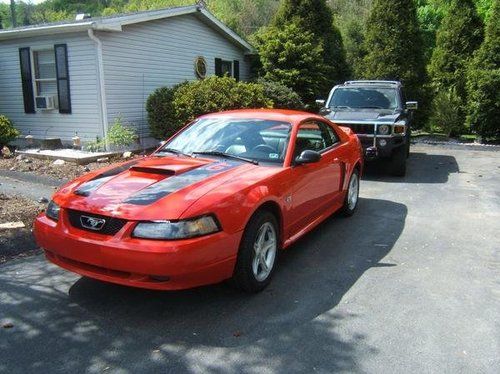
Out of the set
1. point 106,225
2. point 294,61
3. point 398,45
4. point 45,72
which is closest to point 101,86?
point 45,72

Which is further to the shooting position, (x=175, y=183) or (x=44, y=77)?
(x=44, y=77)

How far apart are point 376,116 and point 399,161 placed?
1.00 meters

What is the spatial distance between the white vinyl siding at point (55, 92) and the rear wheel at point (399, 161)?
705cm

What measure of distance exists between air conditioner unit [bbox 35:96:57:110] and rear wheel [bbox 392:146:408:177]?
28.2 feet

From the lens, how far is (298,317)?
3.70m

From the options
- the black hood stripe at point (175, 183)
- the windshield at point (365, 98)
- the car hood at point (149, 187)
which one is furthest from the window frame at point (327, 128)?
the windshield at point (365, 98)

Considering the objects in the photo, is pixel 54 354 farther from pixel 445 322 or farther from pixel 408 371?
pixel 445 322

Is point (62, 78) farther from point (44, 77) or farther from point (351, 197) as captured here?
point (351, 197)

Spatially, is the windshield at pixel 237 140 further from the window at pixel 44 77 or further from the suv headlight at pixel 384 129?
the window at pixel 44 77

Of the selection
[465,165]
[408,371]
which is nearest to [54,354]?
[408,371]

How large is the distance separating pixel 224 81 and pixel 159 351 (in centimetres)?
963

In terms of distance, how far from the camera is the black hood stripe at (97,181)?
Result: 12.9ft

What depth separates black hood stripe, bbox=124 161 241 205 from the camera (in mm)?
3640

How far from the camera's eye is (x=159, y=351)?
10.5ft
